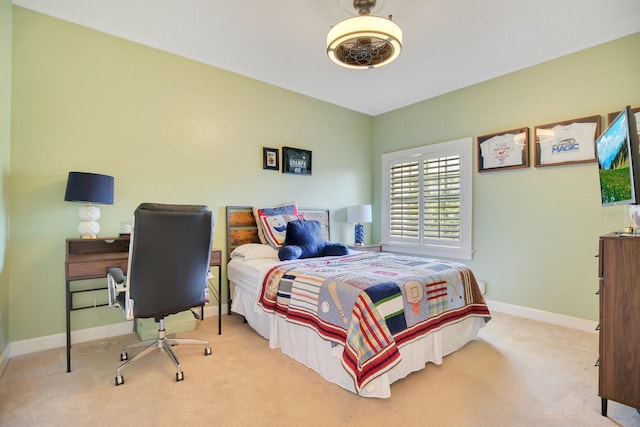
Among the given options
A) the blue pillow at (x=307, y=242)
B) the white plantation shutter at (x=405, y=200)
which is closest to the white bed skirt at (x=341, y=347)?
the blue pillow at (x=307, y=242)

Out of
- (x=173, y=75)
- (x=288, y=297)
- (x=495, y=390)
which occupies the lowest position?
(x=495, y=390)

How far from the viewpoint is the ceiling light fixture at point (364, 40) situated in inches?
82.4

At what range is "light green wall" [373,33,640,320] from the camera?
2.94 m

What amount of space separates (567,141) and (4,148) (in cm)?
494

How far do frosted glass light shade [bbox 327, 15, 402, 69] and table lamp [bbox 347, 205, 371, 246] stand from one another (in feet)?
7.53

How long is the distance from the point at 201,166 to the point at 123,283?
1604 millimetres

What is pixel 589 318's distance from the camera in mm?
2971

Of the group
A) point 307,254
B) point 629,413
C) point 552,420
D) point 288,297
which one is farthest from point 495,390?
point 307,254

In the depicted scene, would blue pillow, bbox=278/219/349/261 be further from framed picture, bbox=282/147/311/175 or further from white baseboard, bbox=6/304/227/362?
white baseboard, bbox=6/304/227/362

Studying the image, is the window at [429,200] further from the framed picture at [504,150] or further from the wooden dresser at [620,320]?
the wooden dresser at [620,320]

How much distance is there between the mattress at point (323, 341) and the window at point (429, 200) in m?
1.49

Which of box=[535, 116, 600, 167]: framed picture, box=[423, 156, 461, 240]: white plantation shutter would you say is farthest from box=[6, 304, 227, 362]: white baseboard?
box=[535, 116, 600, 167]: framed picture

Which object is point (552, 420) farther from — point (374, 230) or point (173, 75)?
point (173, 75)

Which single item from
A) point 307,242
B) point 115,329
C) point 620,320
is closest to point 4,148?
point 115,329
